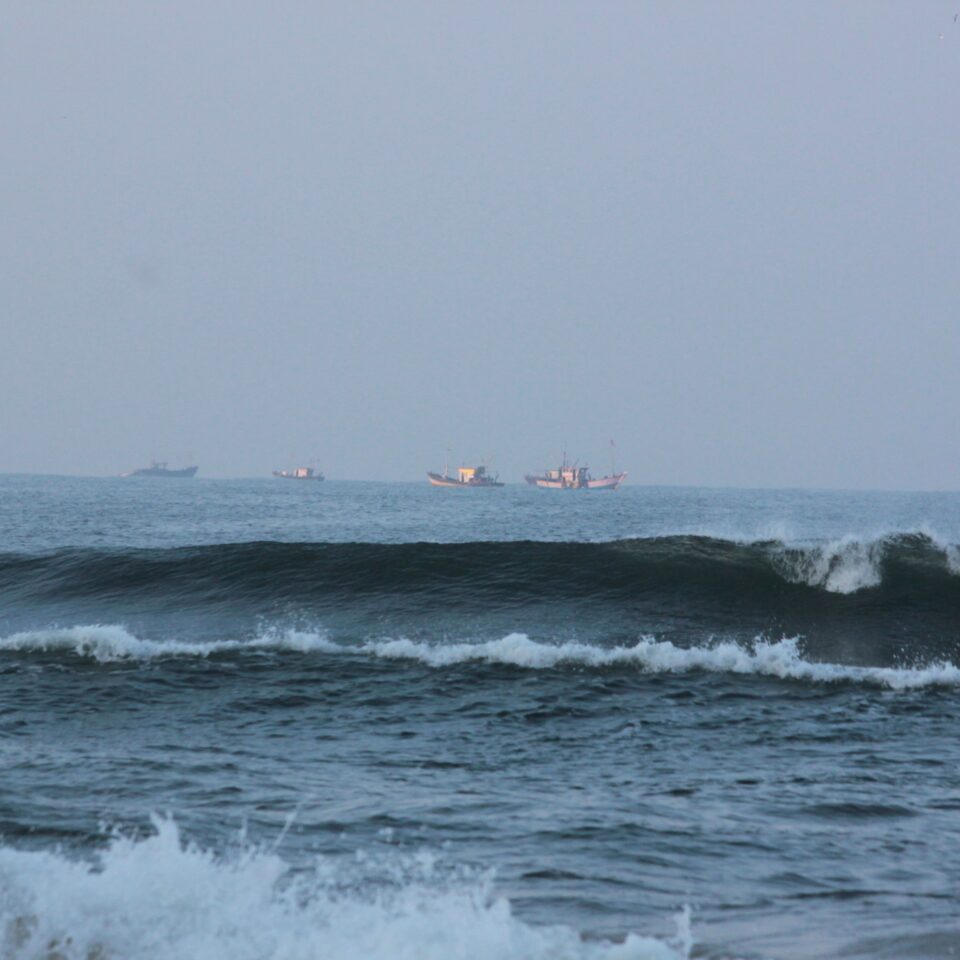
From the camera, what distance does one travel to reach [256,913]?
20.7ft

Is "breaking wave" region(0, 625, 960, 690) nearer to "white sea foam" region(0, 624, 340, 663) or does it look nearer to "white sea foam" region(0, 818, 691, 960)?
"white sea foam" region(0, 624, 340, 663)

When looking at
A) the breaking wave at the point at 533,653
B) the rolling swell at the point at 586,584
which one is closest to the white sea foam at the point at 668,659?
the breaking wave at the point at 533,653

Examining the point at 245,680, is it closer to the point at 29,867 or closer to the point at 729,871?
the point at 29,867

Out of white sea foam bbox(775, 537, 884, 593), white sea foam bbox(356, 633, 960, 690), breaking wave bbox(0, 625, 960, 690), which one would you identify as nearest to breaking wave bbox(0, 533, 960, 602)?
white sea foam bbox(775, 537, 884, 593)

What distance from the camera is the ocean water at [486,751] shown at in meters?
6.33

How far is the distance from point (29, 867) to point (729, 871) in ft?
15.1

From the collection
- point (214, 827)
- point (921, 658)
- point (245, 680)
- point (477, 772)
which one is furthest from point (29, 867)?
point (921, 658)

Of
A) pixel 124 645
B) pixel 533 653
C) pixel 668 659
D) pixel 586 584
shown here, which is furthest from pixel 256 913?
pixel 586 584

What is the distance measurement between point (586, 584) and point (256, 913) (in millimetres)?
15745

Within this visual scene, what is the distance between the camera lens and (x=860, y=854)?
7695 millimetres

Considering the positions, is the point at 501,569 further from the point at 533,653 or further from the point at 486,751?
the point at 486,751

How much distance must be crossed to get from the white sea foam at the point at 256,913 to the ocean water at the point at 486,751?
2cm

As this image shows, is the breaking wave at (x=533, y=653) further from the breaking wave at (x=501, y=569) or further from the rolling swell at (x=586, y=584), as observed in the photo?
the breaking wave at (x=501, y=569)

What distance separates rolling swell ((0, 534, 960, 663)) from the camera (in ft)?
63.7
